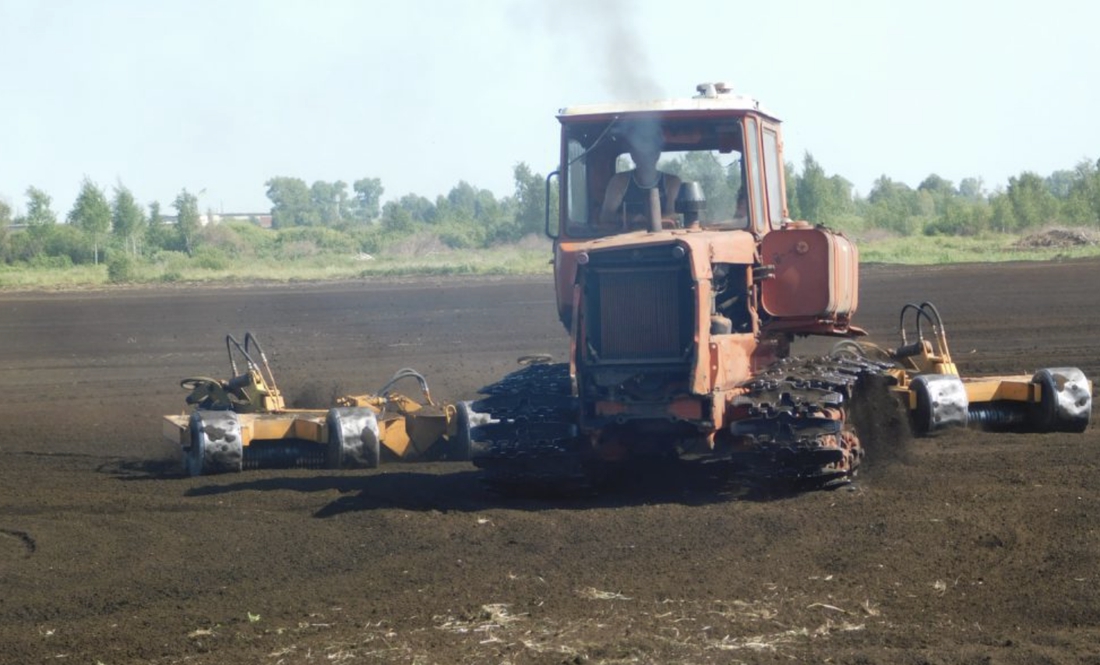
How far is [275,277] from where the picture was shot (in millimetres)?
47062

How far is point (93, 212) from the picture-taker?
64438 millimetres

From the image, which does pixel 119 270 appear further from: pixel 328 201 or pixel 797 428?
pixel 328 201

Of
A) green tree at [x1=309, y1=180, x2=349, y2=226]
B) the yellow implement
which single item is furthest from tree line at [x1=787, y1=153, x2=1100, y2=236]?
green tree at [x1=309, y1=180, x2=349, y2=226]

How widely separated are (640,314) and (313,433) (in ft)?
12.1

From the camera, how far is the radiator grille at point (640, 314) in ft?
35.2

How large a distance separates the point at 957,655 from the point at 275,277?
41.7 meters

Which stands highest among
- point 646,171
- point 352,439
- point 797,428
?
point 646,171

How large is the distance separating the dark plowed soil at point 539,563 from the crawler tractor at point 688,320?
16.6 inches

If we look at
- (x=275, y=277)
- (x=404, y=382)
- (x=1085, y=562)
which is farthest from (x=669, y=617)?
(x=275, y=277)

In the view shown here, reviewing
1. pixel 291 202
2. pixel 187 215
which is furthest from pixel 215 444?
pixel 291 202

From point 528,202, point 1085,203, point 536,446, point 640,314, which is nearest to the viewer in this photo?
point 640,314

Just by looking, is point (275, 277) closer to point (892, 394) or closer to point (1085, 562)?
point (892, 394)

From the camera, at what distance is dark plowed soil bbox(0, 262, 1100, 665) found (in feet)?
24.2

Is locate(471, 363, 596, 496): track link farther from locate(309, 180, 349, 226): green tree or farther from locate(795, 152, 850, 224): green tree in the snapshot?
locate(309, 180, 349, 226): green tree
